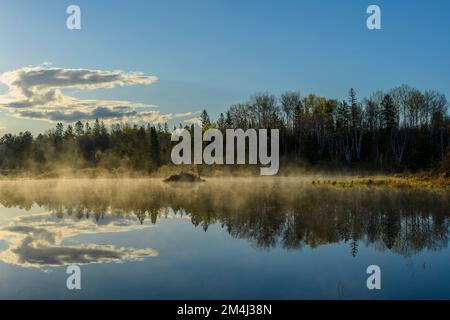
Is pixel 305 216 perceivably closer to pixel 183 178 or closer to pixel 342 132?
pixel 183 178

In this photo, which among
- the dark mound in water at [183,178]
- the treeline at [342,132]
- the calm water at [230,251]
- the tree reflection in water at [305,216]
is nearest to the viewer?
the calm water at [230,251]

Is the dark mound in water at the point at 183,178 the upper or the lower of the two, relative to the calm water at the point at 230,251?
lower

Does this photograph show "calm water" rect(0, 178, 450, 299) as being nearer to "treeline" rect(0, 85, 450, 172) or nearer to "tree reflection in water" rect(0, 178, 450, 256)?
"tree reflection in water" rect(0, 178, 450, 256)

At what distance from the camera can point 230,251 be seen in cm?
1471

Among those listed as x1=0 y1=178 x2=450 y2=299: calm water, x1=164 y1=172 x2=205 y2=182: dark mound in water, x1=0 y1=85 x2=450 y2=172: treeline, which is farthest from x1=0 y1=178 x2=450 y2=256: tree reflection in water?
x1=0 y1=85 x2=450 y2=172: treeline


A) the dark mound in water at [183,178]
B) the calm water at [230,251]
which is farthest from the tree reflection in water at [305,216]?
the dark mound in water at [183,178]

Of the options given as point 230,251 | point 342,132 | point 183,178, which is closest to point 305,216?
point 230,251

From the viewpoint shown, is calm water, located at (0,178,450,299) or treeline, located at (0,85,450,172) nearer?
calm water, located at (0,178,450,299)

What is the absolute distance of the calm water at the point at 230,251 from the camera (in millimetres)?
10500

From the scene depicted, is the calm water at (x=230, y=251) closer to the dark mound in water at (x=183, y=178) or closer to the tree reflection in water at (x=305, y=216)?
the tree reflection in water at (x=305, y=216)

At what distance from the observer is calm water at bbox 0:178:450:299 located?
413 inches

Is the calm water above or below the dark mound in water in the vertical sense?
above

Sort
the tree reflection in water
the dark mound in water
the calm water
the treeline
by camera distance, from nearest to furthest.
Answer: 1. the calm water
2. the tree reflection in water
3. the dark mound in water
4. the treeline
